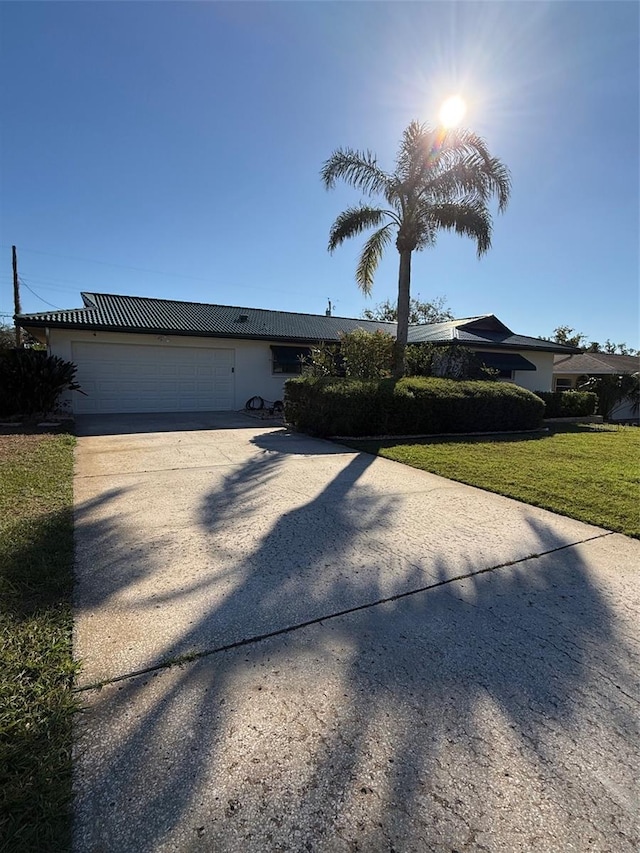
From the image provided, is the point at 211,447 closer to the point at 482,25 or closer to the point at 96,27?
the point at 96,27

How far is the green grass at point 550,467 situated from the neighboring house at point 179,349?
797cm

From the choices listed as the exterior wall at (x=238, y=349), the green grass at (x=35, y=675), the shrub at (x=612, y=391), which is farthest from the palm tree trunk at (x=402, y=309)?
the shrub at (x=612, y=391)

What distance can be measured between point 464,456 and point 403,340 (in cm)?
554

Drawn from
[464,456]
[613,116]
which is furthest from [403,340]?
[613,116]

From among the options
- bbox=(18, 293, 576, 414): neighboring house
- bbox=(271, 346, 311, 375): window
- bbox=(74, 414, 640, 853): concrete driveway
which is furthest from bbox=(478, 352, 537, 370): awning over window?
bbox=(74, 414, 640, 853): concrete driveway

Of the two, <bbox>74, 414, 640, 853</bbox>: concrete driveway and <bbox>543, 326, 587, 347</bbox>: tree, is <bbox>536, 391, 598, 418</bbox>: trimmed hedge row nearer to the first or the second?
<bbox>74, 414, 640, 853</bbox>: concrete driveway

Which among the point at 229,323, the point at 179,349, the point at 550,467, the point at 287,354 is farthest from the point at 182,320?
the point at 550,467

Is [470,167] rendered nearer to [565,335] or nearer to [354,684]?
[354,684]

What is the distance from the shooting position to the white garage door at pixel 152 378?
1373 centimetres

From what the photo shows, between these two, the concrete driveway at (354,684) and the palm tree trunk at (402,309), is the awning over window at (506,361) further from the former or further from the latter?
the concrete driveway at (354,684)

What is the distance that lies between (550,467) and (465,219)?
822 centimetres

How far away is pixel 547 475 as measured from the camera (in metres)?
6.67

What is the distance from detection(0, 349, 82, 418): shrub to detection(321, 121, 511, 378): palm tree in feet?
31.0

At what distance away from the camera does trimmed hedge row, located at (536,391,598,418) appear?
1561cm
